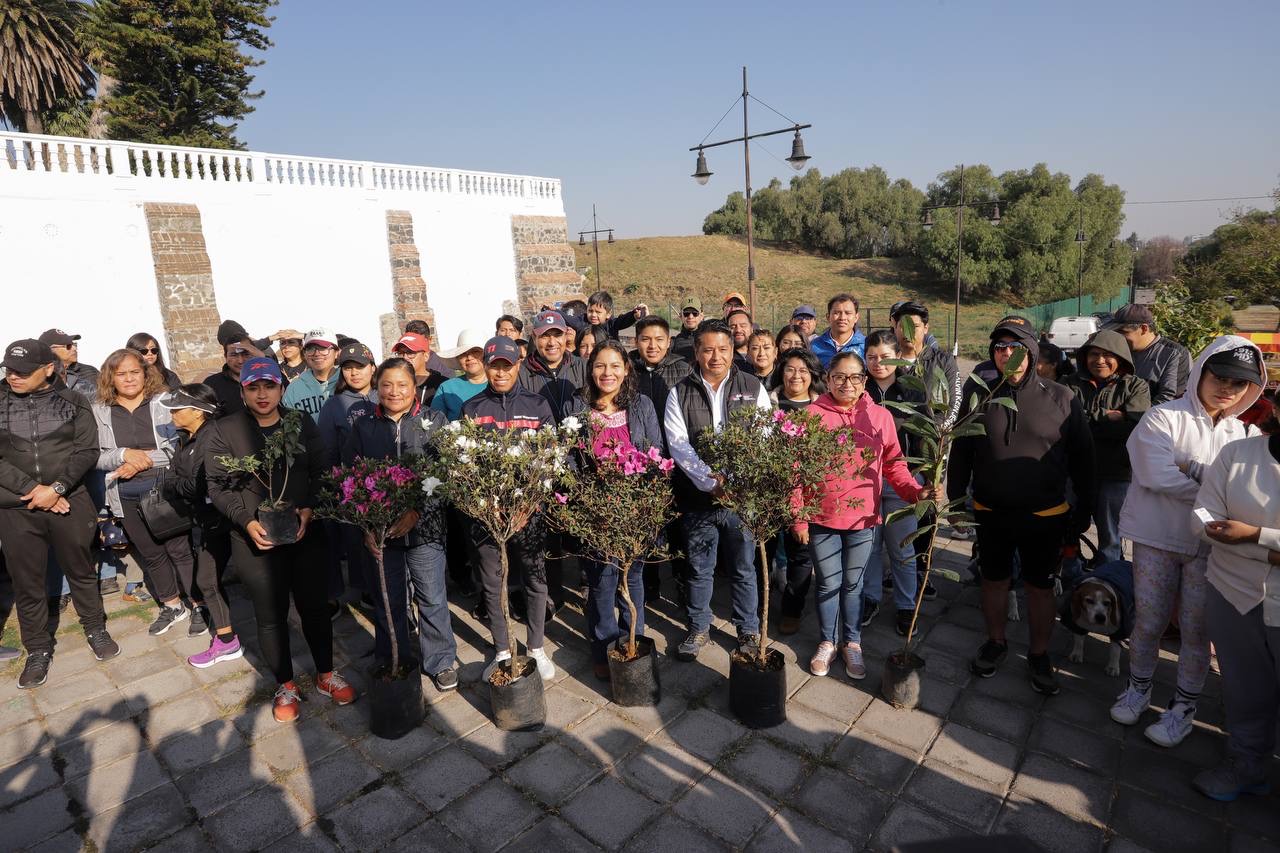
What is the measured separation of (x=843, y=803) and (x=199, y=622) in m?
4.46

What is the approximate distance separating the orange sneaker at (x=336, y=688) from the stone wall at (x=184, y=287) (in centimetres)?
998

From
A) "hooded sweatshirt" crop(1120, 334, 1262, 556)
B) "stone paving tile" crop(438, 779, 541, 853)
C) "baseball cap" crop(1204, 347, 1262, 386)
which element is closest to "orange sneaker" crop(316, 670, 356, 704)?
"stone paving tile" crop(438, 779, 541, 853)

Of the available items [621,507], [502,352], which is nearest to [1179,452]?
[621,507]

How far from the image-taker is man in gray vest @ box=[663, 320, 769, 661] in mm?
4086

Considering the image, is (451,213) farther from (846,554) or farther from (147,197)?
(846,554)

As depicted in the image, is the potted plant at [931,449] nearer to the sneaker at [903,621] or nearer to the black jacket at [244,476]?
the sneaker at [903,621]

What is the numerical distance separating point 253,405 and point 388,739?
1.94 meters

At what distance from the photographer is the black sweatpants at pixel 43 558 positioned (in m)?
4.24

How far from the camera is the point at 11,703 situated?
159 inches

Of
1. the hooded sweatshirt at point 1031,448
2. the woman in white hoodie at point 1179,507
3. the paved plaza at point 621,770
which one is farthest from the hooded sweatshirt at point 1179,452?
the paved plaza at point 621,770

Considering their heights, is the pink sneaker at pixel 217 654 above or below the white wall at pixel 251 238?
below

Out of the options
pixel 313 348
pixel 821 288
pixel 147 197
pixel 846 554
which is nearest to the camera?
pixel 846 554

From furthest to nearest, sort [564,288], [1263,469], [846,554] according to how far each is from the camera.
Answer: [564,288] < [846,554] < [1263,469]

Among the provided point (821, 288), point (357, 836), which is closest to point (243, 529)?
point (357, 836)
